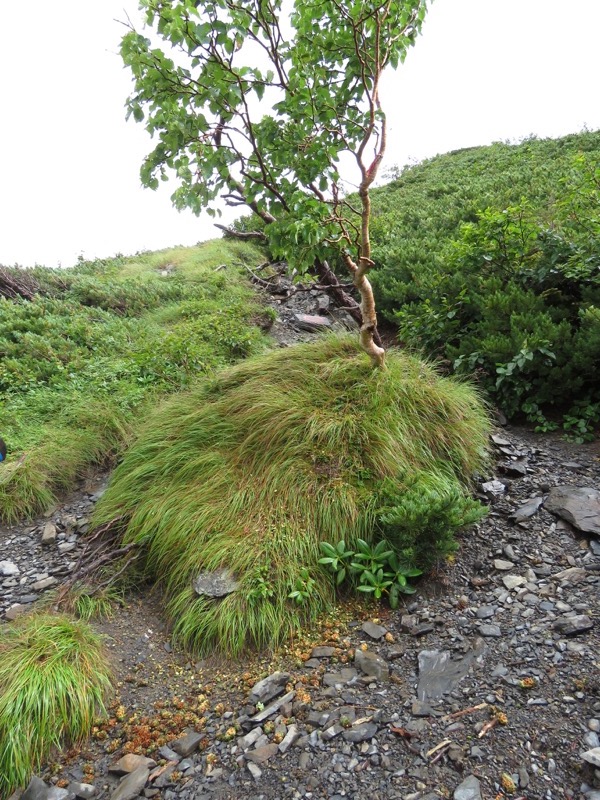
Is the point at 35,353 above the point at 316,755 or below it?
above

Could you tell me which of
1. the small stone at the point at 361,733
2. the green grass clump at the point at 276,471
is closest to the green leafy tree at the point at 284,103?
the green grass clump at the point at 276,471

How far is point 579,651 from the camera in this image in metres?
2.70

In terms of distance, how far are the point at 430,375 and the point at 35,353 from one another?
550 centimetres

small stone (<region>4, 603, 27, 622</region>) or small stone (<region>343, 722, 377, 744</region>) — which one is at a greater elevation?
small stone (<region>4, 603, 27, 622</region>)

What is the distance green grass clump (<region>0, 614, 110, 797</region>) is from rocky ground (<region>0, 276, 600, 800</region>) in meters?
0.12

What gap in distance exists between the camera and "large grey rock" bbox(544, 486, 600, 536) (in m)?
3.61

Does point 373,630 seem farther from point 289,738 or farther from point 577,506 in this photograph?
point 577,506

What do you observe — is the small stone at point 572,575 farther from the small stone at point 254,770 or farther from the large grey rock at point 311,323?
the large grey rock at point 311,323

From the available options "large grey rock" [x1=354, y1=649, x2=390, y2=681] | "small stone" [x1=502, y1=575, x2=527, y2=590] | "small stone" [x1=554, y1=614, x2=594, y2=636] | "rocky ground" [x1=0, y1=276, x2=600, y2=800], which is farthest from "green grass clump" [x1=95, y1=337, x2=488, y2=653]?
"small stone" [x1=554, y1=614, x2=594, y2=636]

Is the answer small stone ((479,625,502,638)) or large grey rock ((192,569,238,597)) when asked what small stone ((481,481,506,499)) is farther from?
large grey rock ((192,569,238,597))

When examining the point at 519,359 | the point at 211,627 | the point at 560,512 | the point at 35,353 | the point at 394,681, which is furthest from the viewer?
the point at 35,353

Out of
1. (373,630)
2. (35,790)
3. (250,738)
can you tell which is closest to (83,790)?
(35,790)

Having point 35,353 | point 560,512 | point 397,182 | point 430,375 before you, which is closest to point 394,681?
point 560,512

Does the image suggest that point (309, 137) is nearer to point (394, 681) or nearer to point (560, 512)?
point (560, 512)
